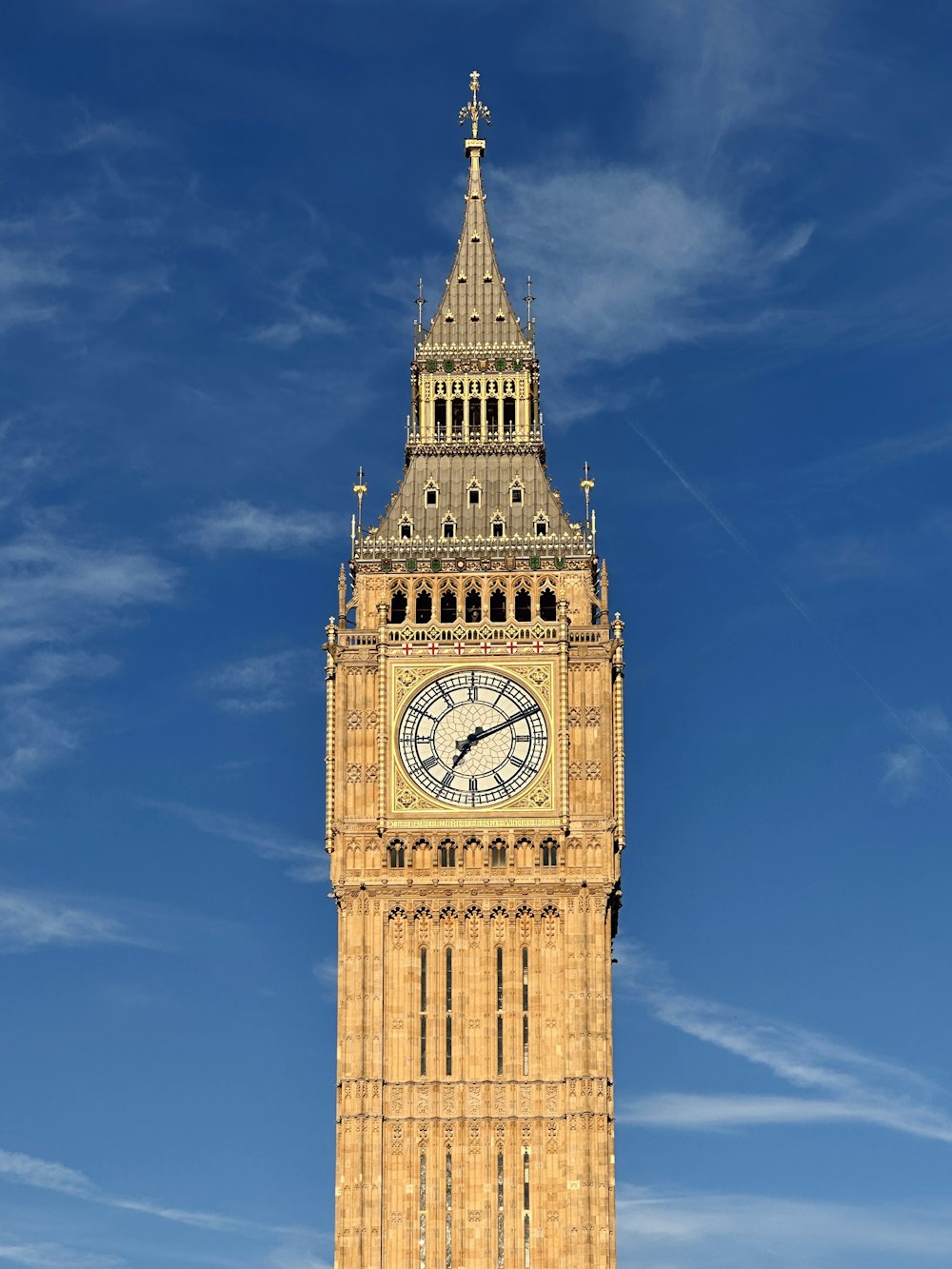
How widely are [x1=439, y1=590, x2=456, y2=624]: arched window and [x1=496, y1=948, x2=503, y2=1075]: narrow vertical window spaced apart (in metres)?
13.6

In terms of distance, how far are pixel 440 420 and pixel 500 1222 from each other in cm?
3337

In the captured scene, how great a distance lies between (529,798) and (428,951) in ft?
22.6

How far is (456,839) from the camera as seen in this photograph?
119 m

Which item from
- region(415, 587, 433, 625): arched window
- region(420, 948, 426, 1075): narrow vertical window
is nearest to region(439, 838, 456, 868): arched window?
region(420, 948, 426, 1075): narrow vertical window

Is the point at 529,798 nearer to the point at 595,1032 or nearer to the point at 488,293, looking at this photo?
the point at 595,1032

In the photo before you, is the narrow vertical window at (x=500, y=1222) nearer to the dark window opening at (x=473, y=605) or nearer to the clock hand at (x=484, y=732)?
the clock hand at (x=484, y=732)

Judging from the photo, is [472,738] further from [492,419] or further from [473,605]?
[492,419]

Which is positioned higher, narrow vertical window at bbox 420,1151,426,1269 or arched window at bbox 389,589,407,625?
arched window at bbox 389,589,407,625

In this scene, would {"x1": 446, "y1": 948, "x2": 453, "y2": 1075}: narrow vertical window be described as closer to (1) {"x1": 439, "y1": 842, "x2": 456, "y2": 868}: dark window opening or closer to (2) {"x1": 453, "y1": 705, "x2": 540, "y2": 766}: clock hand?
(1) {"x1": 439, "y1": 842, "x2": 456, "y2": 868}: dark window opening

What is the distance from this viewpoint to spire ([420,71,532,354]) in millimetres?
130375

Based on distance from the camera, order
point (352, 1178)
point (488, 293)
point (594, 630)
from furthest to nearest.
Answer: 1. point (488, 293)
2. point (594, 630)
3. point (352, 1178)

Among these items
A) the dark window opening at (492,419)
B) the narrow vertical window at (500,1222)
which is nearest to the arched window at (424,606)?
the dark window opening at (492,419)

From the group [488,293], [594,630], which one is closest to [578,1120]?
[594,630]

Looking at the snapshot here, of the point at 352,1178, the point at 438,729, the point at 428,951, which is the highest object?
the point at 438,729
